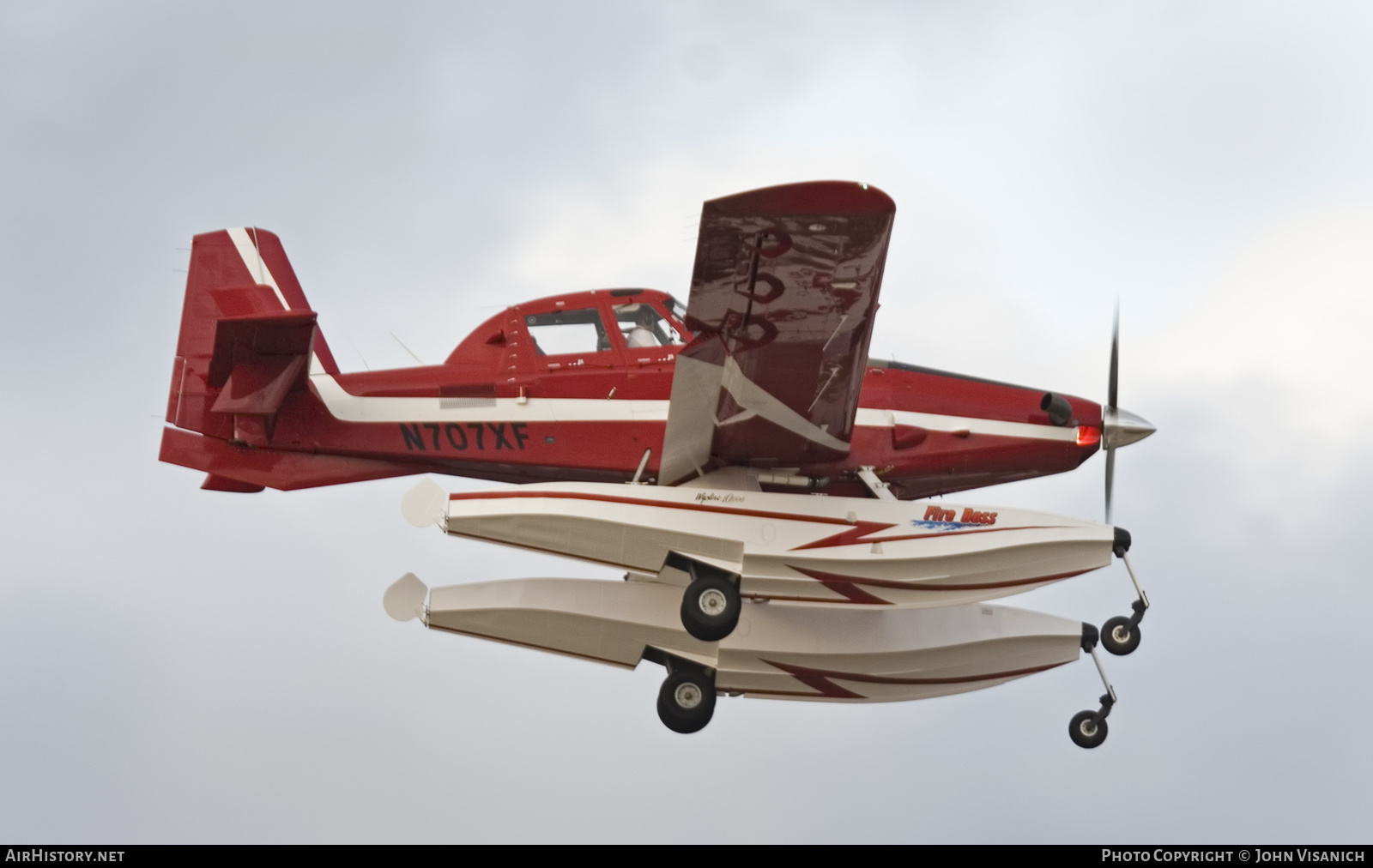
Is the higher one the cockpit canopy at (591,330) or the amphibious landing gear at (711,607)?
the cockpit canopy at (591,330)

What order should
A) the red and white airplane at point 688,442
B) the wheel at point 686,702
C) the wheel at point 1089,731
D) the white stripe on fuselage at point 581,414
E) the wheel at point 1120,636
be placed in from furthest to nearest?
the wheel at point 1089,731 < the wheel at point 686,702 < the wheel at point 1120,636 < the white stripe on fuselage at point 581,414 < the red and white airplane at point 688,442

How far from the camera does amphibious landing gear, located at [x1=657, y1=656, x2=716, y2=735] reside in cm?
1617

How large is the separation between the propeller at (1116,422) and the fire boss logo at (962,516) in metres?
1.56

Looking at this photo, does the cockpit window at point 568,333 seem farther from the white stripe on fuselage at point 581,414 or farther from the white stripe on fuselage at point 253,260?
the white stripe on fuselage at point 253,260

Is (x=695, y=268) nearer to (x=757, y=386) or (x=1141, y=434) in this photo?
(x=757, y=386)

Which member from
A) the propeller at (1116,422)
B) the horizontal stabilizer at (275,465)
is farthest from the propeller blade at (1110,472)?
the horizontal stabilizer at (275,465)

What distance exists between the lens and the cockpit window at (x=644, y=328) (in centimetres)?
1555

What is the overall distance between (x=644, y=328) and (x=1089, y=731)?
22.9 feet

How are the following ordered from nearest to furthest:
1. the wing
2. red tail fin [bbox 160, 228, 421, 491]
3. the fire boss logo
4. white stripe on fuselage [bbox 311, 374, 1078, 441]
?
the wing < the fire boss logo < red tail fin [bbox 160, 228, 421, 491] < white stripe on fuselage [bbox 311, 374, 1078, 441]

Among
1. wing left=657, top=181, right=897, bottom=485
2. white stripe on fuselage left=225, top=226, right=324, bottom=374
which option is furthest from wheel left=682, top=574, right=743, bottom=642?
white stripe on fuselage left=225, top=226, right=324, bottom=374

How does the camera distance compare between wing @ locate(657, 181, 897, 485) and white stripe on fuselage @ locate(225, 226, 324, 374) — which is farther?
white stripe on fuselage @ locate(225, 226, 324, 374)

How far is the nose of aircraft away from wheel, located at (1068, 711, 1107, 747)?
11.4ft

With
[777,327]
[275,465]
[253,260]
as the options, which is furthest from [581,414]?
[253,260]

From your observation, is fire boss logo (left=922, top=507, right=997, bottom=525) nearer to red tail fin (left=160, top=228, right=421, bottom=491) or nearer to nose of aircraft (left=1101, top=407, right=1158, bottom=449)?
nose of aircraft (left=1101, top=407, right=1158, bottom=449)
